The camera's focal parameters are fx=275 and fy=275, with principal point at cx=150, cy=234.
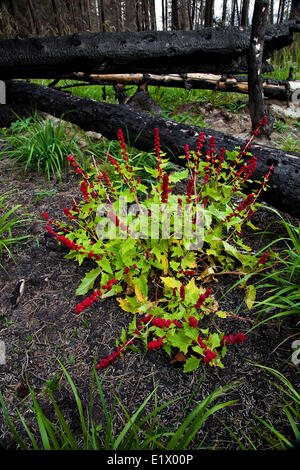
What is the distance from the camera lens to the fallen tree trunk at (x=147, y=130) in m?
2.31

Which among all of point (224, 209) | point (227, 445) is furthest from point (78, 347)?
point (224, 209)

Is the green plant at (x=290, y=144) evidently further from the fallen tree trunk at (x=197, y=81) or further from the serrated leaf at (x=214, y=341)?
the serrated leaf at (x=214, y=341)

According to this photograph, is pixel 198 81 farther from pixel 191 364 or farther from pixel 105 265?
pixel 191 364

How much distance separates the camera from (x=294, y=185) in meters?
2.25

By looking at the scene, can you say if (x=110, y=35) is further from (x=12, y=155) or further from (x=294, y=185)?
(x=294, y=185)

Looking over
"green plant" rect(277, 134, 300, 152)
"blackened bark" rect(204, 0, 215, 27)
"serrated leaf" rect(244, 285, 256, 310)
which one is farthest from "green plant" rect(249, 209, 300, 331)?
"blackened bark" rect(204, 0, 215, 27)

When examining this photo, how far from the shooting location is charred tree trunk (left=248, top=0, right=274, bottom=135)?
318 cm

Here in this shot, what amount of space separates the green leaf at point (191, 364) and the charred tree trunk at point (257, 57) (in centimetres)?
332

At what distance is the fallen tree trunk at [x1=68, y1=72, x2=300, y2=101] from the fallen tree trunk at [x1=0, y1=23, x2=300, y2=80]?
41 centimetres

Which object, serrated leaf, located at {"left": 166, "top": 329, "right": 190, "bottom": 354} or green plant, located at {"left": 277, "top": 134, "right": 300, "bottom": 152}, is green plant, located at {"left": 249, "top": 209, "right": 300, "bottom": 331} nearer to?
serrated leaf, located at {"left": 166, "top": 329, "right": 190, "bottom": 354}

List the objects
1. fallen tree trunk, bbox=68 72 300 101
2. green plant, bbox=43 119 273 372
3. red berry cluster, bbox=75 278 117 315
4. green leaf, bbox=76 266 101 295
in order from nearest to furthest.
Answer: red berry cluster, bbox=75 278 117 315 < green plant, bbox=43 119 273 372 < green leaf, bbox=76 266 101 295 < fallen tree trunk, bbox=68 72 300 101

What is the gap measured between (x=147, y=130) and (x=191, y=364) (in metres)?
2.48

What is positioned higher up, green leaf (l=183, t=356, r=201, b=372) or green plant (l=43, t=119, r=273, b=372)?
green plant (l=43, t=119, r=273, b=372)
